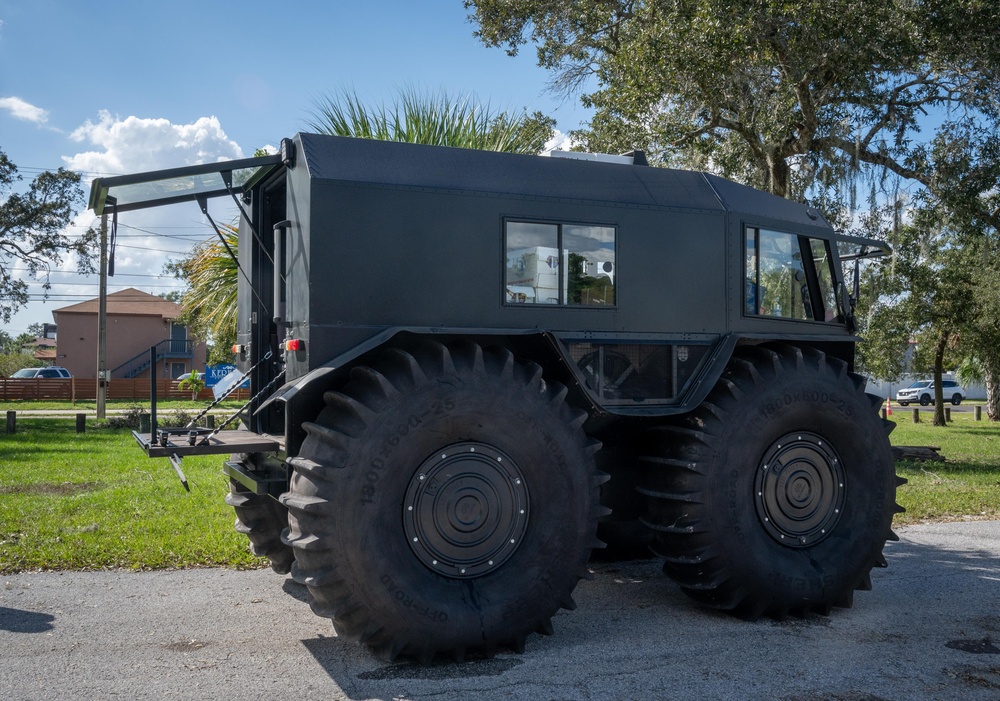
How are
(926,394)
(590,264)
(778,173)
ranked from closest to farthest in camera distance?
(590,264), (778,173), (926,394)

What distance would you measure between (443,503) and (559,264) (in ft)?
5.96

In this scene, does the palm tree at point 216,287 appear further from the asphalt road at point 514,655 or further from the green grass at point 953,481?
the green grass at point 953,481

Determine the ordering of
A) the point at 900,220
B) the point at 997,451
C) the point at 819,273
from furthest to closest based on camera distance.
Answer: the point at 997,451 → the point at 900,220 → the point at 819,273

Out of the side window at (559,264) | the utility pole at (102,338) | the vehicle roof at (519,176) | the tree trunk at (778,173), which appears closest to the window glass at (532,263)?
the side window at (559,264)

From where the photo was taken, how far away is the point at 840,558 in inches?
242

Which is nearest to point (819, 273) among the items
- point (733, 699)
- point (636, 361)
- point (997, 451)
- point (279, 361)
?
point (636, 361)

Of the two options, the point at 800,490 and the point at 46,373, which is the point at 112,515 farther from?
the point at 46,373

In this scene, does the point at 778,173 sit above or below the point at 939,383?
above

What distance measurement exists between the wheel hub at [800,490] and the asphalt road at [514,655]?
0.62 meters

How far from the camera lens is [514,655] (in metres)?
5.07

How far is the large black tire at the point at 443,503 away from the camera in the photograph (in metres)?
4.67

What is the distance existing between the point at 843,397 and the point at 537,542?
2688mm

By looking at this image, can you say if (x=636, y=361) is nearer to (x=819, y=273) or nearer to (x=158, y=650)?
(x=819, y=273)

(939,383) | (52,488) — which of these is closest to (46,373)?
(52,488)
